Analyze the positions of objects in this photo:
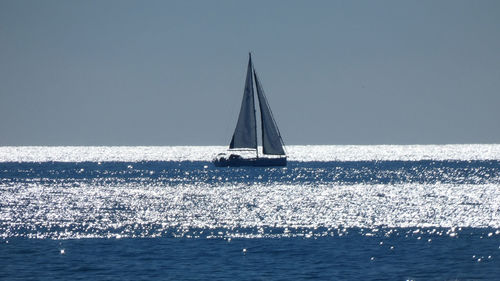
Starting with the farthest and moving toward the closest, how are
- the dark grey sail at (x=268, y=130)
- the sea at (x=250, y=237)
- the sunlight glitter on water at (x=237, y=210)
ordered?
the dark grey sail at (x=268, y=130), the sunlight glitter on water at (x=237, y=210), the sea at (x=250, y=237)

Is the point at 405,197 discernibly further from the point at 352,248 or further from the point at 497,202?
the point at 352,248

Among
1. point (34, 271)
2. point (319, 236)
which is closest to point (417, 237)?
point (319, 236)

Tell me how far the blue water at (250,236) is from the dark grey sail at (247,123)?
3737 cm

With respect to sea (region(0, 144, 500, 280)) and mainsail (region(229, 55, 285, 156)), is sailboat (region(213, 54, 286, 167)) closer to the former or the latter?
mainsail (region(229, 55, 285, 156))

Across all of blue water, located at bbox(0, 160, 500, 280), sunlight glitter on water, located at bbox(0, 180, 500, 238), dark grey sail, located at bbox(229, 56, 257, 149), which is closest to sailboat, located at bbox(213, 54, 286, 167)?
dark grey sail, located at bbox(229, 56, 257, 149)

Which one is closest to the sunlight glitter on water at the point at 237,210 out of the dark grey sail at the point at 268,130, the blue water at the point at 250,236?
the blue water at the point at 250,236

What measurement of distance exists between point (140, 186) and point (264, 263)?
7820cm

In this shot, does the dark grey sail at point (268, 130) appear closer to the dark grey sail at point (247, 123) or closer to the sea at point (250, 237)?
the dark grey sail at point (247, 123)

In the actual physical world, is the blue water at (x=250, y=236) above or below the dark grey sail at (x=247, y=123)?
below

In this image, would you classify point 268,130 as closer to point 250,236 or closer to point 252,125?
point 252,125

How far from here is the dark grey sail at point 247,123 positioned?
130613mm

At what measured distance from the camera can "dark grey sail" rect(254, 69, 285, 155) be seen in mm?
128500

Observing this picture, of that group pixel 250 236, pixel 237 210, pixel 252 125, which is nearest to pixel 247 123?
pixel 252 125

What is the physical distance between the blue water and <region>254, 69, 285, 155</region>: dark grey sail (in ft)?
115
